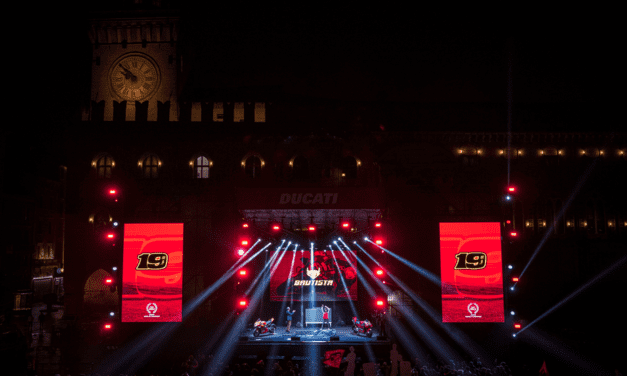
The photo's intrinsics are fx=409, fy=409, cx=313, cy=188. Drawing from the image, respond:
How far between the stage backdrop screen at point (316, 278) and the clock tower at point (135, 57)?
41.7 ft

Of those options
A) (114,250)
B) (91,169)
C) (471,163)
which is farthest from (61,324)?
(471,163)

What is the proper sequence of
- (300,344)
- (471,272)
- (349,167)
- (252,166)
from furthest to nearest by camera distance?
(252,166)
(349,167)
(471,272)
(300,344)

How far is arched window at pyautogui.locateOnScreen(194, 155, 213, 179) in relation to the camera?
2284 cm

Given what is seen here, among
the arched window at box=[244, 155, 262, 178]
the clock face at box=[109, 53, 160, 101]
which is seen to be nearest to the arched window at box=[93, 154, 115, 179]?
the clock face at box=[109, 53, 160, 101]

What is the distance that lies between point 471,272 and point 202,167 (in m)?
14.9

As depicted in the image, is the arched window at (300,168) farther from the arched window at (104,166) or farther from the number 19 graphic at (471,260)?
the arched window at (104,166)

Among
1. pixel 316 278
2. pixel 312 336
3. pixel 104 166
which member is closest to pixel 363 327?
pixel 312 336

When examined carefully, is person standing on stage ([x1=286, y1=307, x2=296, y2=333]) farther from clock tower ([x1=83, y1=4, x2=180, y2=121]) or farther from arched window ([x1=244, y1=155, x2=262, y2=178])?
clock tower ([x1=83, y1=4, x2=180, y2=121])

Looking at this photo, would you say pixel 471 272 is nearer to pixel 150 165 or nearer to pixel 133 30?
pixel 150 165

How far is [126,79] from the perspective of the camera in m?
26.5

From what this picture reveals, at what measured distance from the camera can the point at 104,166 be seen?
75.4 ft

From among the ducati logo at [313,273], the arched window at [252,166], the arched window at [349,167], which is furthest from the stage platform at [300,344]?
the arched window at [252,166]

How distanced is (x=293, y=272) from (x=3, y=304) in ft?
76.1

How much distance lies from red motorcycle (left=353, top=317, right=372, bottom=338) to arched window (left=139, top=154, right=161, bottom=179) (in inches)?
528
